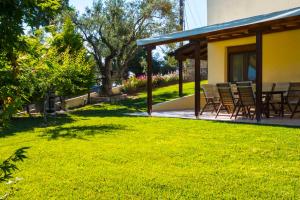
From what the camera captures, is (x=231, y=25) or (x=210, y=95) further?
(x=210, y=95)

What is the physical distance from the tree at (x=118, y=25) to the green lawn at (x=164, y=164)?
13313mm

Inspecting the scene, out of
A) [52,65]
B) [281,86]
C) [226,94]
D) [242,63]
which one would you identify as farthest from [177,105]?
[52,65]

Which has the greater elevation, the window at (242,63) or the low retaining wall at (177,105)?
the window at (242,63)

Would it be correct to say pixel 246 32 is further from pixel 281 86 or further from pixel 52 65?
pixel 52 65

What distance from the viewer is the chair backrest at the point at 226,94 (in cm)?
1191

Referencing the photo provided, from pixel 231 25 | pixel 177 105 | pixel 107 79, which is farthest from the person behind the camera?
pixel 107 79

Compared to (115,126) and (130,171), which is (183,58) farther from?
(130,171)

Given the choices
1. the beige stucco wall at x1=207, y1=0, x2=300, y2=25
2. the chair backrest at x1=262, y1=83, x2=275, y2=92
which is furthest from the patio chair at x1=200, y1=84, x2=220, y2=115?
the beige stucco wall at x1=207, y1=0, x2=300, y2=25

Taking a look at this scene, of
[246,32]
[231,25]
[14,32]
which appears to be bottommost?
[14,32]

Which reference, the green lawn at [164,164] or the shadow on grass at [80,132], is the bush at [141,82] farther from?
the green lawn at [164,164]

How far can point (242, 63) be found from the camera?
16062mm

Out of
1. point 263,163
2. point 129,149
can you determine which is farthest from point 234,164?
point 129,149

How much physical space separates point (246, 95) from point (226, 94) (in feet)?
2.79

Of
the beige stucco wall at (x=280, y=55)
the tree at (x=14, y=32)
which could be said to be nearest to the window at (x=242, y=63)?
the beige stucco wall at (x=280, y=55)
